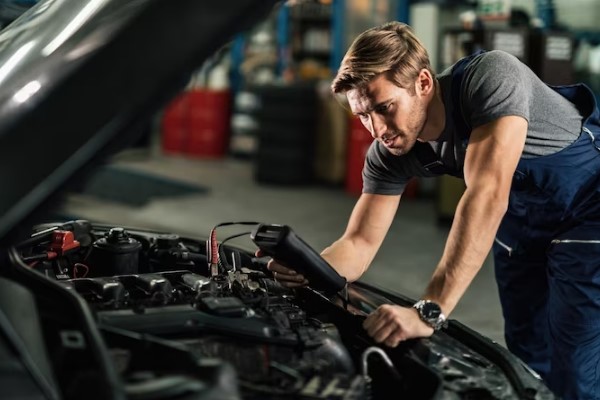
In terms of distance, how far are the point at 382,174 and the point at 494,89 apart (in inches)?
20.6

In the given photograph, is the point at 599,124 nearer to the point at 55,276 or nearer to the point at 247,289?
the point at 247,289

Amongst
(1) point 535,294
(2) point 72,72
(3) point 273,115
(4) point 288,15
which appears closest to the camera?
(2) point 72,72

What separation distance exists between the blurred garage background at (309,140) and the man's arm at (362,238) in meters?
1.75

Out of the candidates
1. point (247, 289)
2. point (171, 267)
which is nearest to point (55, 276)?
point (171, 267)

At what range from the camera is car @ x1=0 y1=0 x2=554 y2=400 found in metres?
1.52

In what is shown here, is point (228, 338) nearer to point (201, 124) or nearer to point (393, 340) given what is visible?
point (393, 340)

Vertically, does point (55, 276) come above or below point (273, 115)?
above

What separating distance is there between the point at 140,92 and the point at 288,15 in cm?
833

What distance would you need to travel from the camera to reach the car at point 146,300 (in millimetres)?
1519

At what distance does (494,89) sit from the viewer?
2273 millimetres

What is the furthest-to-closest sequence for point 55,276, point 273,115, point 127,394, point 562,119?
1. point 273,115
2. point 562,119
3. point 55,276
4. point 127,394

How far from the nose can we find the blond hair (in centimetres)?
11

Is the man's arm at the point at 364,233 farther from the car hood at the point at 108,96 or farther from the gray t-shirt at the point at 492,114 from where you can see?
the car hood at the point at 108,96

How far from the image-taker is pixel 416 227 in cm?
666
